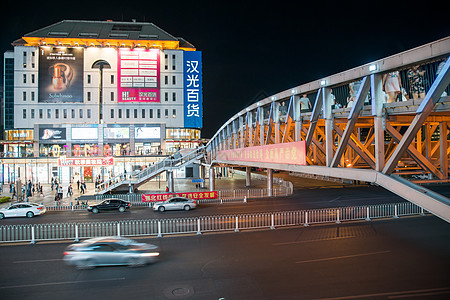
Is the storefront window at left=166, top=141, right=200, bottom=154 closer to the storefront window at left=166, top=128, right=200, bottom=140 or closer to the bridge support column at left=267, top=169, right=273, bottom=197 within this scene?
the storefront window at left=166, top=128, right=200, bottom=140

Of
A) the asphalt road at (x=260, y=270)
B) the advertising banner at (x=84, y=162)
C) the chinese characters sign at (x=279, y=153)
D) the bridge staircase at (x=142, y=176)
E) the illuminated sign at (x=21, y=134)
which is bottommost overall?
the asphalt road at (x=260, y=270)

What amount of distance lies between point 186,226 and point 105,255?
6750 mm

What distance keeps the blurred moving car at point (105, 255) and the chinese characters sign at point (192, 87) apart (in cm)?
4188

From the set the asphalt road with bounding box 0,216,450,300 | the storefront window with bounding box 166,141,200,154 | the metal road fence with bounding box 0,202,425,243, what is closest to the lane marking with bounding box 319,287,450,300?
the asphalt road with bounding box 0,216,450,300

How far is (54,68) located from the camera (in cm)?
4909

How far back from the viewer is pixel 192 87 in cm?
5278

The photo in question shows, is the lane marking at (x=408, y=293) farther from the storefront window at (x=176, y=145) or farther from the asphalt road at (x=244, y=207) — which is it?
the storefront window at (x=176, y=145)

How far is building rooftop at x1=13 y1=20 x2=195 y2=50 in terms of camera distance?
163ft

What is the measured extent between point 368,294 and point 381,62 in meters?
7.14

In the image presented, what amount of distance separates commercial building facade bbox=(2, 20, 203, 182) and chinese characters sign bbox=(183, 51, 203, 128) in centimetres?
19

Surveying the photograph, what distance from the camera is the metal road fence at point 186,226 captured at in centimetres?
1614

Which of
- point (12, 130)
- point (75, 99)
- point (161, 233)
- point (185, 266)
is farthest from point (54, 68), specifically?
point (185, 266)

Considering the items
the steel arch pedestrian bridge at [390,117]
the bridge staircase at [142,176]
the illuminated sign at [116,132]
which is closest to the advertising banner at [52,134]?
the illuminated sign at [116,132]

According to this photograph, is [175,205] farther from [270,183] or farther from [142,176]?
[142,176]
